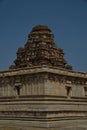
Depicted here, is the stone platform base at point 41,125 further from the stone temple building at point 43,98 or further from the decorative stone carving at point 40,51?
the decorative stone carving at point 40,51

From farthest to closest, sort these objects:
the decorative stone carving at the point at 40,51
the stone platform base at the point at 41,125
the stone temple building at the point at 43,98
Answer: the decorative stone carving at the point at 40,51
the stone temple building at the point at 43,98
the stone platform base at the point at 41,125

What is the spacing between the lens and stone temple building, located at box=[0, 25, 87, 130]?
Answer: 86.7 feet

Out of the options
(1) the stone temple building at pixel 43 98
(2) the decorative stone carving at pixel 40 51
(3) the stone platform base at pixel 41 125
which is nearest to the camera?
(3) the stone platform base at pixel 41 125

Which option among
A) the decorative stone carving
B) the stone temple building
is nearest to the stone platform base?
A: the stone temple building

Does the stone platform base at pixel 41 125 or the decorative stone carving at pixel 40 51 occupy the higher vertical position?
the decorative stone carving at pixel 40 51

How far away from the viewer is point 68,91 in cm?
2998

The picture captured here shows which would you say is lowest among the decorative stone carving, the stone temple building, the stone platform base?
the stone platform base

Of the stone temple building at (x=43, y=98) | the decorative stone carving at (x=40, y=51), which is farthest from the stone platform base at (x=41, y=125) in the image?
the decorative stone carving at (x=40, y=51)

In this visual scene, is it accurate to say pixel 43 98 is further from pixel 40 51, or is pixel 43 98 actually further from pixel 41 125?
pixel 40 51

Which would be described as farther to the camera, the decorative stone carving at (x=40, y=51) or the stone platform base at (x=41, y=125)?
the decorative stone carving at (x=40, y=51)

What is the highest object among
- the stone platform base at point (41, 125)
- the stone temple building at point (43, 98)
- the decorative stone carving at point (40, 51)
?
the decorative stone carving at point (40, 51)

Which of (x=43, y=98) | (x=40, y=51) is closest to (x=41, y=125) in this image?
(x=43, y=98)

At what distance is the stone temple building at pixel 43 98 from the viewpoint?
86.7ft

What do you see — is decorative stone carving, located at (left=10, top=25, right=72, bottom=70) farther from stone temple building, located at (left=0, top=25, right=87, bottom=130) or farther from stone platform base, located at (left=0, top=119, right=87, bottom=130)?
stone platform base, located at (left=0, top=119, right=87, bottom=130)
